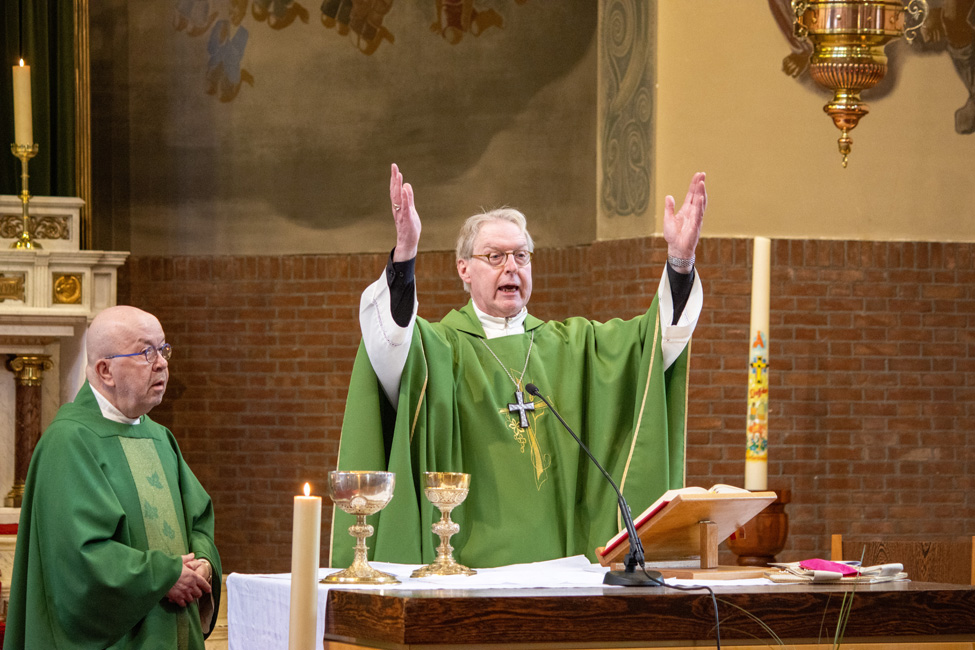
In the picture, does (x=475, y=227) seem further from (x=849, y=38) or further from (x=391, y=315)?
(x=849, y=38)

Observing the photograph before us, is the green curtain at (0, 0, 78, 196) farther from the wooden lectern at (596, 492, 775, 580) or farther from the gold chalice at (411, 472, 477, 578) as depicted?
the wooden lectern at (596, 492, 775, 580)

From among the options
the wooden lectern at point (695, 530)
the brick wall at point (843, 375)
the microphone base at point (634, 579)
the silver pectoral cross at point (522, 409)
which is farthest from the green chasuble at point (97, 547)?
the brick wall at point (843, 375)

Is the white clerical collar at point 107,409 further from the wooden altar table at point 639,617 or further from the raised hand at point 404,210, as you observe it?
the wooden altar table at point 639,617

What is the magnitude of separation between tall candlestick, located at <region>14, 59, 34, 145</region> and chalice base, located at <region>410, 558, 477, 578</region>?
14.6ft

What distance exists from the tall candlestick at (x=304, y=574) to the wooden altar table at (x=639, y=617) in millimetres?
585

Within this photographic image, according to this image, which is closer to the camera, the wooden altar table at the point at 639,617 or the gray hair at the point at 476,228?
the wooden altar table at the point at 639,617

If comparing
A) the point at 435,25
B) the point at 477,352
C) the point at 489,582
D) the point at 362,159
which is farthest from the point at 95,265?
the point at 489,582

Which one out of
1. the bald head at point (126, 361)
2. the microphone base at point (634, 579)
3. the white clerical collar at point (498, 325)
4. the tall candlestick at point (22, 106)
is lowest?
the microphone base at point (634, 579)

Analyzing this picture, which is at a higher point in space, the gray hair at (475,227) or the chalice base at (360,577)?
the gray hair at (475,227)

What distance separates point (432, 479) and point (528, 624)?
782mm

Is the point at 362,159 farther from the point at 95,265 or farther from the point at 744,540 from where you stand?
the point at 744,540

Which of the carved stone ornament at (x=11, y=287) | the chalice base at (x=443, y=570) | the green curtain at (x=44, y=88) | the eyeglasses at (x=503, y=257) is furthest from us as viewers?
the green curtain at (x=44, y=88)

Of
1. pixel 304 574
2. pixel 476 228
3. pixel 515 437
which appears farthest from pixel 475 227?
pixel 304 574

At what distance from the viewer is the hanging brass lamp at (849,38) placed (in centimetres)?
520
